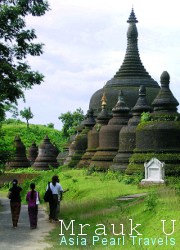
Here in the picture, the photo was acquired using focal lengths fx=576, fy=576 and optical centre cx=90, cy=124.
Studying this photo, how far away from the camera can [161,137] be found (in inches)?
1061

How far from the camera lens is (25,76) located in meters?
20.2

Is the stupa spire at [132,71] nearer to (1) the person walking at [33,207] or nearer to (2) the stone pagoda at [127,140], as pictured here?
(2) the stone pagoda at [127,140]

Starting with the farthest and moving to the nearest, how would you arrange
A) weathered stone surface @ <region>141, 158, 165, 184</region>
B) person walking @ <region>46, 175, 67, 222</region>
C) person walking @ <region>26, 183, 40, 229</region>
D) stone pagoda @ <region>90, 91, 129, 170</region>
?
stone pagoda @ <region>90, 91, 129, 170</region> < weathered stone surface @ <region>141, 158, 165, 184</region> < person walking @ <region>46, 175, 67, 222</region> < person walking @ <region>26, 183, 40, 229</region>

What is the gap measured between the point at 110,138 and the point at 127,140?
11.7ft

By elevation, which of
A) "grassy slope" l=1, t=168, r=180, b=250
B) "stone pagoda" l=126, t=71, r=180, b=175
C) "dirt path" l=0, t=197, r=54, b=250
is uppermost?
"stone pagoda" l=126, t=71, r=180, b=175

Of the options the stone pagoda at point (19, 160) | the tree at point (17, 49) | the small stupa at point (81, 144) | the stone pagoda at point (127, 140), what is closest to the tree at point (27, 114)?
the stone pagoda at point (19, 160)

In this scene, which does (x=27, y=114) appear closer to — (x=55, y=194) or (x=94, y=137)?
(x=94, y=137)

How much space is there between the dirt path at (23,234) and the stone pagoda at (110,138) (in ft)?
49.7

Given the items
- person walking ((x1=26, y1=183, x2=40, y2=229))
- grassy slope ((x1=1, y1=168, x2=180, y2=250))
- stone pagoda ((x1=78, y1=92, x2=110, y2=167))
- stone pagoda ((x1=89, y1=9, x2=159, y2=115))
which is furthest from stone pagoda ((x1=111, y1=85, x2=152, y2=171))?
person walking ((x1=26, y1=183, x2=40, y2=229))

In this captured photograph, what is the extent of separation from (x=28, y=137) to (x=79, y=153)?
1828 inches

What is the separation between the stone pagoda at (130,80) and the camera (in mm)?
45906

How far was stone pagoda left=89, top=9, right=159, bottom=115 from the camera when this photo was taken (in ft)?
151

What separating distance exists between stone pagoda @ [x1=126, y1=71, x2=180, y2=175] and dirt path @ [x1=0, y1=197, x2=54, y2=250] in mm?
8212

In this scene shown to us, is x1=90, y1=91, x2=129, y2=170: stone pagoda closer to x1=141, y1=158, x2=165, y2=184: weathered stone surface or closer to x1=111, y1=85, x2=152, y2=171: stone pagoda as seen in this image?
x1=111, y1=85, x2=152, y2=171: stone pagoda
